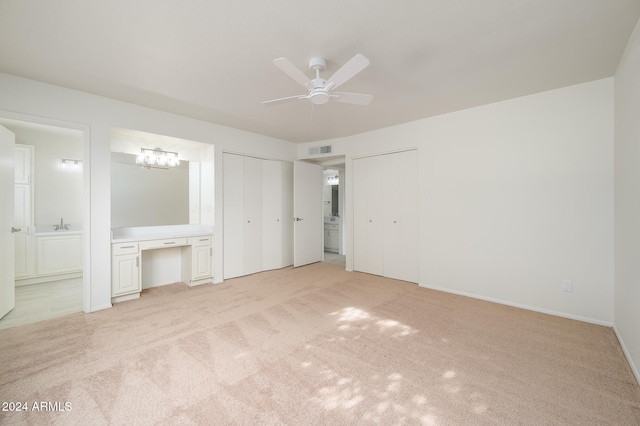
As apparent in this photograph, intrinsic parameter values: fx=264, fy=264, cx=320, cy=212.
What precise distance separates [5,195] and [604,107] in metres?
6.45

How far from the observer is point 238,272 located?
180 inches

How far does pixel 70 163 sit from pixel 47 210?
0.86 metres

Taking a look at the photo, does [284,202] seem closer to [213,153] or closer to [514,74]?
[213,153]

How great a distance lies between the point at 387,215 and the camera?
4516 mm

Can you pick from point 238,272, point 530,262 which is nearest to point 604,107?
point 530,262

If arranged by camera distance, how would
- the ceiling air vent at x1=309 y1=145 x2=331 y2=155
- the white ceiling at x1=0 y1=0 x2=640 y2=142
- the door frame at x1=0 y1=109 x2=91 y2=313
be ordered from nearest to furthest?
the white ceiling at x1=0 y1=0 x2=640 y2=142 < the door frame at x1=0 y1=109 x2=91 y2=313 < the ceiling air vent at x1=309 y1=145 x2=331 y2=155

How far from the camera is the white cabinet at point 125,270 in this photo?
10.9 feet

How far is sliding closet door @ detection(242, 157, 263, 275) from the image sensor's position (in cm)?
470

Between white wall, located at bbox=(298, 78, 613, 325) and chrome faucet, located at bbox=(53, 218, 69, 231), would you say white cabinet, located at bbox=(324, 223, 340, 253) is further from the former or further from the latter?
chrome faucet, located at bbox=(53, 218, 69, 231)

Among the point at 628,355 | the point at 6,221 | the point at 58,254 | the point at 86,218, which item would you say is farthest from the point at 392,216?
the point at 58,254

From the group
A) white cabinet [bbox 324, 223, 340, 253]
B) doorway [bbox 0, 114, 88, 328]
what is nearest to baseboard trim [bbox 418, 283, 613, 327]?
white cabinet [bbox 324, 223, 340, 253]

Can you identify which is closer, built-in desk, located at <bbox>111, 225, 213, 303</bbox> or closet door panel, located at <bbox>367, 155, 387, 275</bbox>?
built-in desk, located at <bbox>111, 225, 213, 303</bbox>

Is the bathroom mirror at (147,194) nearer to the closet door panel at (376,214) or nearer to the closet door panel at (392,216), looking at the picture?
the closet door panel at (376,214)

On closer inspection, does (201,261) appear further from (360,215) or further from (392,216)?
(392,216)
